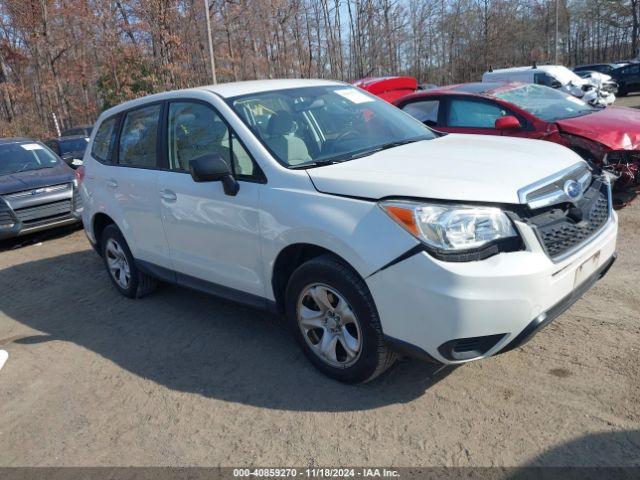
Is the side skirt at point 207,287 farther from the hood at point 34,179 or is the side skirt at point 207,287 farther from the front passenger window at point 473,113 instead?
the hood at point 34,179

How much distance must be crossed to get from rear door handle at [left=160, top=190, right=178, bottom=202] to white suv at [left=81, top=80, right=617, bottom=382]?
15 millimetres

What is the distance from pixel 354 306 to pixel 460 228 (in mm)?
742

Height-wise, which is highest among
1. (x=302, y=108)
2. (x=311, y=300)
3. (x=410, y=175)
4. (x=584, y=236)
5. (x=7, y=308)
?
(x=302, y=108)

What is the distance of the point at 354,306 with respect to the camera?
123 inches

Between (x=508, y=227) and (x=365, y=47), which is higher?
(x=365, y=47)

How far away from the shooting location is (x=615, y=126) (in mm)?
6367

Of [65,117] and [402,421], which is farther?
[65,117]

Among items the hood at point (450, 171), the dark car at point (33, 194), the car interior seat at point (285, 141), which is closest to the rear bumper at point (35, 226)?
the dark car at point (33, 194)

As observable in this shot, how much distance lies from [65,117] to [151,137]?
37.0 meters

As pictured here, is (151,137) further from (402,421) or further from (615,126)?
(615,126)

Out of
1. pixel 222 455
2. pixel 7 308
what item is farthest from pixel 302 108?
pixel 7 308

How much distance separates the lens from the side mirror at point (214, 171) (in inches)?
141

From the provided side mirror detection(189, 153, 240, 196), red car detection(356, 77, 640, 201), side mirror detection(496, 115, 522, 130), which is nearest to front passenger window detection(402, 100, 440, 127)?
red car detection(356, 77, 640, 201)

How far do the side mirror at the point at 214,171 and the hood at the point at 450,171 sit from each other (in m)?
0.58
